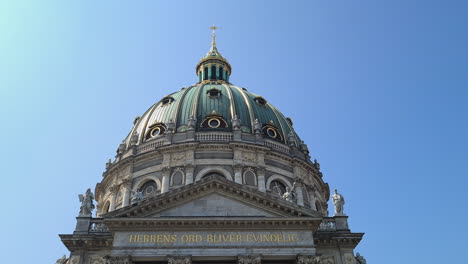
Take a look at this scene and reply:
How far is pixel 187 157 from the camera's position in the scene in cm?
4178

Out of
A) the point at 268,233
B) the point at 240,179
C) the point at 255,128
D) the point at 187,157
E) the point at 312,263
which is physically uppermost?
the point at 255,128

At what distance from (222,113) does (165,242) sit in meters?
21.3

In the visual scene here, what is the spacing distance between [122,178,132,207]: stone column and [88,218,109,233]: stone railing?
9196mm

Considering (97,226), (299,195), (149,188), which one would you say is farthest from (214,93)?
(97,226)

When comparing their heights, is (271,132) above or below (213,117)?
below

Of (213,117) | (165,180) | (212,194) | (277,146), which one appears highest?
(213,117)

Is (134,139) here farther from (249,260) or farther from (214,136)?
(249,260)

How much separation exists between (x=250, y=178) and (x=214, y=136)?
17.2 feet

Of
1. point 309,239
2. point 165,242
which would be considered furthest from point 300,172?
point 165,242

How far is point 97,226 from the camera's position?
30.6m

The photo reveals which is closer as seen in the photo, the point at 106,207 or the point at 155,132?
the point at 106,207

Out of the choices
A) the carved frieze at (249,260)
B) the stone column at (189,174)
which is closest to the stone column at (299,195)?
the stone column at (189,174)

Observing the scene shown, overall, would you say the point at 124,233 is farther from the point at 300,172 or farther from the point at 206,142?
the point at 300,172

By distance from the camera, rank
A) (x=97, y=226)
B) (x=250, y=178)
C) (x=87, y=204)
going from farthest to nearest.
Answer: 1. (x=250, y=178)
2. (x=87, y=204)
3. (x=97, y=226)
